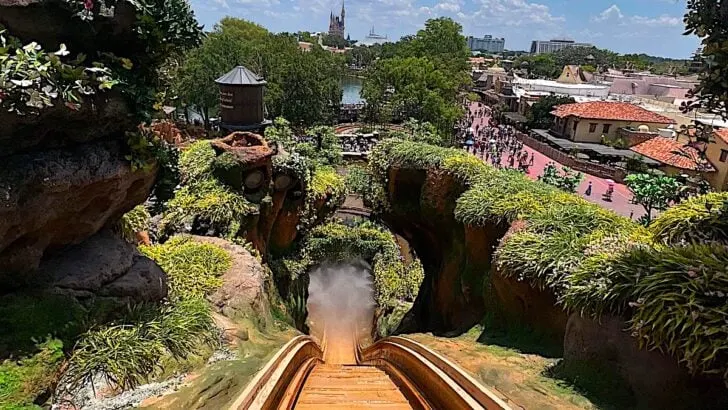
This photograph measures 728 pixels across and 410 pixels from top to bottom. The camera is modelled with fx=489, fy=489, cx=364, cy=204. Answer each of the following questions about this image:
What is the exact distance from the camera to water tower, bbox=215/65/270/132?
14000 millimetres

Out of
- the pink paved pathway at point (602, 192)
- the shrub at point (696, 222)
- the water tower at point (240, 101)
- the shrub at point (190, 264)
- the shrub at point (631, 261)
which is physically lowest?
the pink paved pathway at point (602, 192)

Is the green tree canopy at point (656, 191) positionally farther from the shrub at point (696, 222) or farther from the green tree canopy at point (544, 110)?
the green tree canopy at point (544, 110)

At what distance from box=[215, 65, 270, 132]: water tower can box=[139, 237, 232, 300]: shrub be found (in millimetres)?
7372

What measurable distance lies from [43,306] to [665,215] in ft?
19.1

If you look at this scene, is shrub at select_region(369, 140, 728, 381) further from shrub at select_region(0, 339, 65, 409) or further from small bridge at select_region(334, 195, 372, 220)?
small bridge at select_region(334, 195, 372, 220)

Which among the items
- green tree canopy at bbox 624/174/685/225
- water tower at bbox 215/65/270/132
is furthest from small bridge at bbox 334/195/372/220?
green tree canopy at bbox 624/174/685/225

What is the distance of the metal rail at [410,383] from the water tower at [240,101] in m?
9.90

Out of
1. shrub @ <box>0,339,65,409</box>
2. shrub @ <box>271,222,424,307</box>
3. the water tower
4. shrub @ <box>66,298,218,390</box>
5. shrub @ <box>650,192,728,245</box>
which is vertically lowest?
shrub @ <box>271,222,424,307</box>

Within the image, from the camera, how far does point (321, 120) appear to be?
31.2 meters

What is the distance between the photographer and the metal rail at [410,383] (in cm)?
315

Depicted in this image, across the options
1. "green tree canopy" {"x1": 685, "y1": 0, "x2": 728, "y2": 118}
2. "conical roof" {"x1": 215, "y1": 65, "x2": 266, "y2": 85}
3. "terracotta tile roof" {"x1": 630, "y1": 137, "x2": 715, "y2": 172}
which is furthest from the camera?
"terracotta tile roof" {"x1": 630, "y1": 137, "x2": 715, "y2": 172}

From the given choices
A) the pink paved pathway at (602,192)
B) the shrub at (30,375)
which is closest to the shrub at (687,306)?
the shrub at (30,375)

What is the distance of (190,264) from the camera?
662cm

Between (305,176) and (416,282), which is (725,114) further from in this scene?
(416,282)
